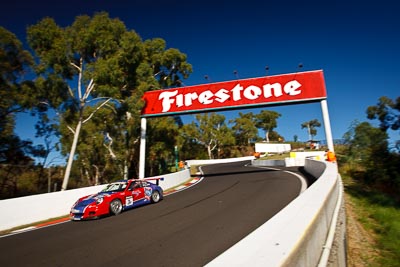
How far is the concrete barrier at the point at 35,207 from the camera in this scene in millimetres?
8820

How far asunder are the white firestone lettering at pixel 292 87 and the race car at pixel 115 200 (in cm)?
1111

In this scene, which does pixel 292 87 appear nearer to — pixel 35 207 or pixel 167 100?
pixel 167 100

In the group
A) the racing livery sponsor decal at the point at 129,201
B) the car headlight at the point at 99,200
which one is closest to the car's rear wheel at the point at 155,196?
the racing livery sponsor decal at the point at 129,201

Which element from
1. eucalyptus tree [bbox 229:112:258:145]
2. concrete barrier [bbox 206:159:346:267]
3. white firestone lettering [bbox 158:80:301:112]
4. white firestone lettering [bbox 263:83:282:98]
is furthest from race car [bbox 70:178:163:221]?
eucalyptus tree [bbox 229:112:258:145]

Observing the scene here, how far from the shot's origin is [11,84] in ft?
53.9

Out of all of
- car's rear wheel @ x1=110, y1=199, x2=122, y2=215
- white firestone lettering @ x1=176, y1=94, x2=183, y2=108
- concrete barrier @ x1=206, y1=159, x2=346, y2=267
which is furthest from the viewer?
white firestone lettering @ x1=176, y1=94, x2=183, y2=108

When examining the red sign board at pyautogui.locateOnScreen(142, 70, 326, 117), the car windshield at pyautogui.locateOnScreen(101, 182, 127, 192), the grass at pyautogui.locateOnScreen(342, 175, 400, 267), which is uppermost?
the red sign board at pyautogui.locateOnScreen(142, 70, 326, 117)

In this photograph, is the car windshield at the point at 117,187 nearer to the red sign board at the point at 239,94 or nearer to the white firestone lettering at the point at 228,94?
the red sign board at the point at 239,94

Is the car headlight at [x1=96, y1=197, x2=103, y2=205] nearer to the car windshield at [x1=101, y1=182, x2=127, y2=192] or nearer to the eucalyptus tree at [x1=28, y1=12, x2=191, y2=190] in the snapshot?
the car windshield at [x1=101, y1=182, x2=127, y2=192]

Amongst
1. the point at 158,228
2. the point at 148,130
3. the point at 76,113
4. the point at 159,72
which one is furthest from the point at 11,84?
the point at 159,72

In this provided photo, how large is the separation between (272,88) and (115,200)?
505 inches

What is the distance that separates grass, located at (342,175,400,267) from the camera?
15.4 ft

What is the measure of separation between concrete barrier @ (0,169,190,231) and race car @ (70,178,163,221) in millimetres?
1826

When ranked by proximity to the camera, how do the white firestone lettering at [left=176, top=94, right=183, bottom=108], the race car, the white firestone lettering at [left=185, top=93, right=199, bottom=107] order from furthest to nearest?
the white firestone lettering at [left=176, top=94, right=183, bottom=108] < the white firestone lettering at [left=185, top=93, right=199, bottom=107] < the race car
